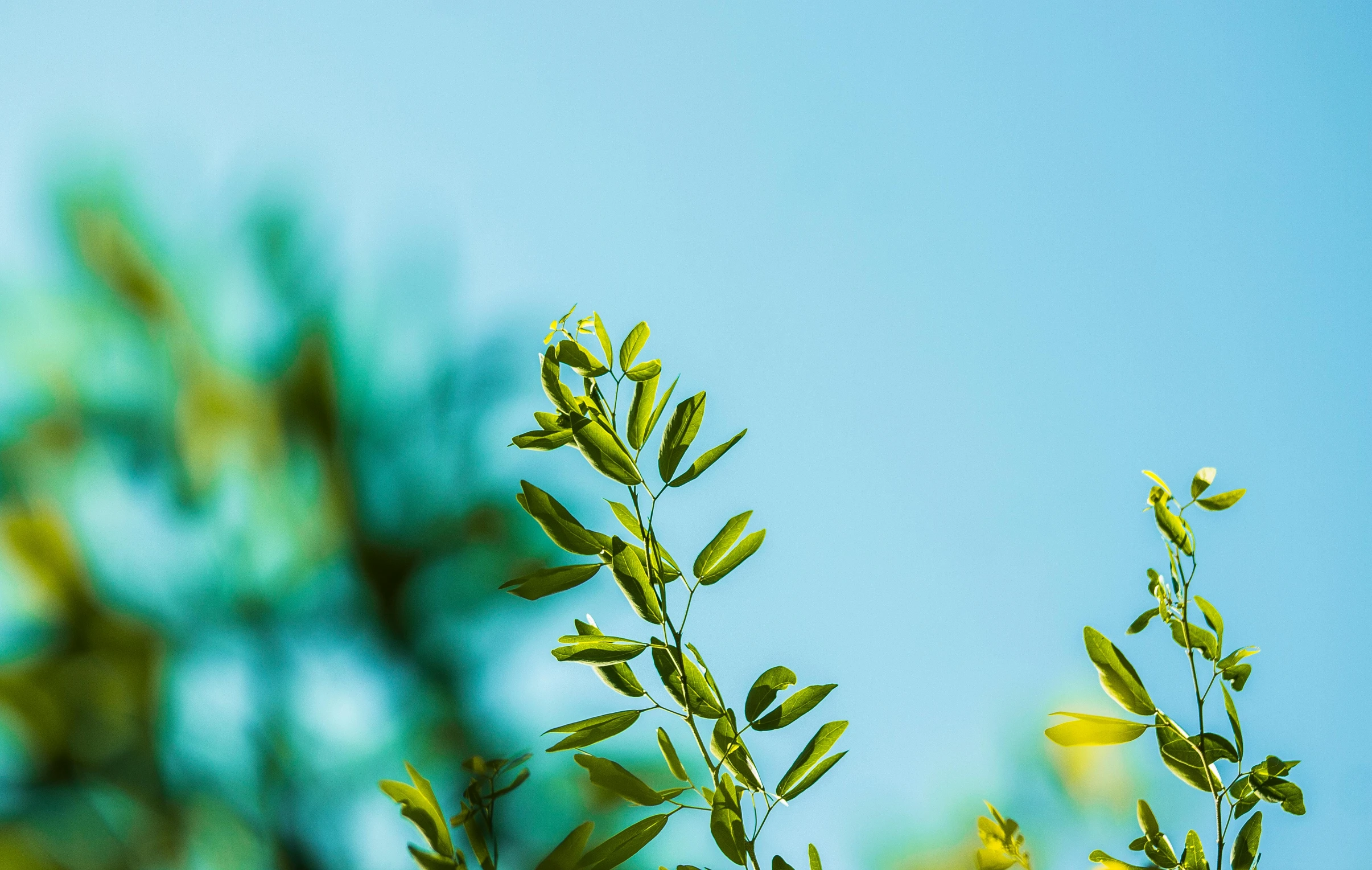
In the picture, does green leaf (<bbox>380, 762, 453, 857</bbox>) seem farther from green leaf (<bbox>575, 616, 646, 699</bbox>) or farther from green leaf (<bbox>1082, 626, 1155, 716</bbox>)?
green leaf (<bbox>1082, 626, 1155, 716</bbox>)

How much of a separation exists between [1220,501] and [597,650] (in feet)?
0.80

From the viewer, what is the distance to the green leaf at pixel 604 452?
292 mm

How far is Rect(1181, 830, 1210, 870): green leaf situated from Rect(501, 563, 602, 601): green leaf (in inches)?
9.6

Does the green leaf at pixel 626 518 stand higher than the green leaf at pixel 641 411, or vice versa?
the green leaf at pixel 641 411

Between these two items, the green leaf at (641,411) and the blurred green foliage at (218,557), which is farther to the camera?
the blurred green foliage at (218,557)

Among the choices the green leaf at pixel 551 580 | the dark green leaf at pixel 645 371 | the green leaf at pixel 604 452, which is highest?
the dark green leaf at pixel 645 371

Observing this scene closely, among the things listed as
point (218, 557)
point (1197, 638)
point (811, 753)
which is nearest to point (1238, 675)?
point (1197, 638)

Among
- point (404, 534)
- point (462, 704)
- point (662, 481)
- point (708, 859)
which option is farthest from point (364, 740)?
point (662, 481)

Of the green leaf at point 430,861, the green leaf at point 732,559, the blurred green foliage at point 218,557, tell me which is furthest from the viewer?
the blurred green foliage at point 218,557

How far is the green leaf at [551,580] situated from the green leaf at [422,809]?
69 millimetres

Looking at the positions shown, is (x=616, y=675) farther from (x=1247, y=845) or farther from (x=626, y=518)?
(x=1247, y=845)

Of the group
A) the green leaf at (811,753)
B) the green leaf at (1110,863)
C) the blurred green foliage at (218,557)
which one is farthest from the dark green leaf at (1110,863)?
the blurred green foliage at (218,557)

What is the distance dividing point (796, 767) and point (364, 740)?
2.46 feet

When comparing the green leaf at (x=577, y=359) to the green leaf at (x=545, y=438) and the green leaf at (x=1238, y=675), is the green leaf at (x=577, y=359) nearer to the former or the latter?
the green leaf at (x=545, y=438)
